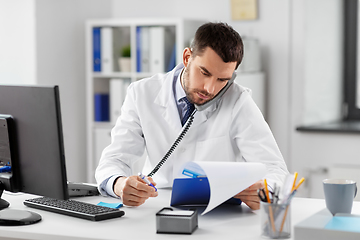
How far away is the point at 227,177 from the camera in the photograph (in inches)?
57.4

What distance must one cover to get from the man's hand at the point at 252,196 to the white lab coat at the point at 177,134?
0.28 metres

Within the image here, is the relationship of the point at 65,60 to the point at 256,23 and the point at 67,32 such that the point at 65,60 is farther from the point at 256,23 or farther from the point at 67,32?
the point at 256,23

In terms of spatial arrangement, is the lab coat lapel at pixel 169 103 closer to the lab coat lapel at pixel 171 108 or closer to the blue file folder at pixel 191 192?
the lab coat lapel at pixel 171 108

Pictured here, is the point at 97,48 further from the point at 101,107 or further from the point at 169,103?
the point at 169,103

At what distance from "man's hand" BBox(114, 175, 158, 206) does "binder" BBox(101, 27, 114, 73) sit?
2241mm

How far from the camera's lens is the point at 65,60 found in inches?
150

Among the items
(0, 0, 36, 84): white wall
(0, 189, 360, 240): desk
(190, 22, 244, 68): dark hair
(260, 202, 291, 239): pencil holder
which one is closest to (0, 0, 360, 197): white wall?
(0, 0, 36, 84): white wall

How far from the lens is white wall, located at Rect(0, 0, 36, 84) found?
11.4 ft

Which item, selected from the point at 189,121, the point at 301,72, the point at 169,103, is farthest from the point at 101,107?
the point at 189,121

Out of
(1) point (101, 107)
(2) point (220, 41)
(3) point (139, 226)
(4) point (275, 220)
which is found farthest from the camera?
(1) point (101, 107)

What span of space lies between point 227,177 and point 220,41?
21.6 inches

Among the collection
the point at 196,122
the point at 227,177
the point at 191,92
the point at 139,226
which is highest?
the point at 191,92

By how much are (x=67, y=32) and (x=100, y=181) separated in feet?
7.34

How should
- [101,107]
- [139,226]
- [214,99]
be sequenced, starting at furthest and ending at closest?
1. [101,107]
2. [214,99]
3. [139,226]
